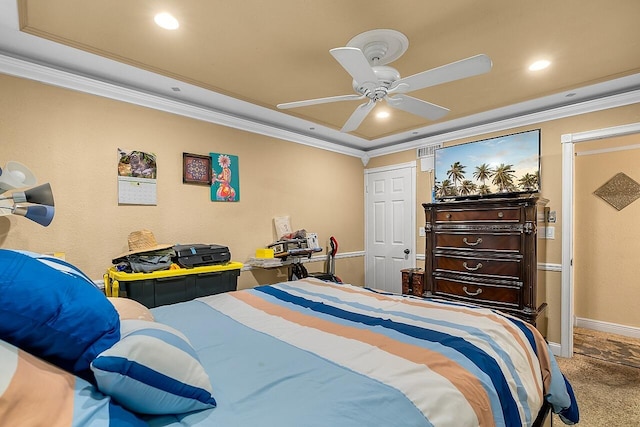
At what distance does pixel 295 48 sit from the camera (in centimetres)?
222

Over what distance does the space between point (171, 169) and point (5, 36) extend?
1.38 metres

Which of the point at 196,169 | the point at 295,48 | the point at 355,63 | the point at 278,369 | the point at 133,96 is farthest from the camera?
the point at 196,169

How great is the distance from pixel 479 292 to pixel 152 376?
306 cm

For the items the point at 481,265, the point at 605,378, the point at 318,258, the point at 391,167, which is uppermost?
the point at 391,167

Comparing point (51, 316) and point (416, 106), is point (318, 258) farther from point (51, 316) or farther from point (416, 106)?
point (51, 316)

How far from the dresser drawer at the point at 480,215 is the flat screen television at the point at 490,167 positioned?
22cm

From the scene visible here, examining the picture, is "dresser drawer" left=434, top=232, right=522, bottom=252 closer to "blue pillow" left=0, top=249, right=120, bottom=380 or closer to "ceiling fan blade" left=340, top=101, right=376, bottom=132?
"ceiling fan blade" left=340, top=101, right=376, bottom=132

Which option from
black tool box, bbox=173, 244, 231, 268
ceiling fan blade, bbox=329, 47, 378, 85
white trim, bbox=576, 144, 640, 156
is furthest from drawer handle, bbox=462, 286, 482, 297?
white trim, bbox=576, 144, 640, 156

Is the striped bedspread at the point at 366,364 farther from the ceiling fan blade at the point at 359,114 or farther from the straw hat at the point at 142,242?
the ceiling fan blade at the point at 359,114

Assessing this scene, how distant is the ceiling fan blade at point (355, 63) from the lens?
1573 mm

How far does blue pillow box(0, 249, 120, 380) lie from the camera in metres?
0.74

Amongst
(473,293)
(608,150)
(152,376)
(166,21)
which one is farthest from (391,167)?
(152,376)

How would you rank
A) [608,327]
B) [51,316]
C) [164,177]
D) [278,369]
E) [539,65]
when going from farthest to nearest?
[608,327] < [164,177] < [539,65] < [278,369] < [51,316]

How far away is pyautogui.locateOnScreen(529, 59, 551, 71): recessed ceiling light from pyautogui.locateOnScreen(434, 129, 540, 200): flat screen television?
1.04 m
